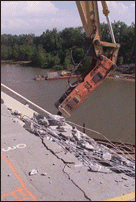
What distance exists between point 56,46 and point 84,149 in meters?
46.0

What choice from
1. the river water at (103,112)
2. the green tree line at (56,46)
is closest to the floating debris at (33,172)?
the river water at (103,112)

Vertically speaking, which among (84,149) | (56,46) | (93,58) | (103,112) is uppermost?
(56,46)

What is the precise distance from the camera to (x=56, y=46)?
49.0m

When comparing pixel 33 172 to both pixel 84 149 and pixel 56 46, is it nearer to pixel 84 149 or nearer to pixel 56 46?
pixel 84 149

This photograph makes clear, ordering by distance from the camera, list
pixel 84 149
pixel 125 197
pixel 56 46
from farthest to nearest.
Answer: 1. pixel 56 46
2. pixel 84 149
3. pixel 125 197

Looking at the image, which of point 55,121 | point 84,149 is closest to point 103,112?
point 55,121

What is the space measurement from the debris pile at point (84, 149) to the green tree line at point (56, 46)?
22346 mm

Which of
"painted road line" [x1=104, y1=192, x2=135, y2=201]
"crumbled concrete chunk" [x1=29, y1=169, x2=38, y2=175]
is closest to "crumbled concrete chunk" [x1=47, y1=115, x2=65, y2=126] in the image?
"crumbled concrete chunk" [x1=29, y1=169, x2=38, y2=175]

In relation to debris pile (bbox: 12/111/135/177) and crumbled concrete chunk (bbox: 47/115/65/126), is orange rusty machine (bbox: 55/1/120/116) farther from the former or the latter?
debris pile (bbox: 12/111/135/177)

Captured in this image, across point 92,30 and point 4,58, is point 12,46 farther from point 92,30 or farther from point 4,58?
point 92,30

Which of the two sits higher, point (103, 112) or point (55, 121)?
point (55, 121)

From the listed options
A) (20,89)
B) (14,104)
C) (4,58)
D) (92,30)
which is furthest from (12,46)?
(92,30)

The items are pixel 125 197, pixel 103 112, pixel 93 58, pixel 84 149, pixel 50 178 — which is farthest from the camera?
pixel 103 112

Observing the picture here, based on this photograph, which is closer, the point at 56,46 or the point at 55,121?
the point at 55,121
